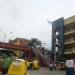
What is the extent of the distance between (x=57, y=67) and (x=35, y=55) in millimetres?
15942

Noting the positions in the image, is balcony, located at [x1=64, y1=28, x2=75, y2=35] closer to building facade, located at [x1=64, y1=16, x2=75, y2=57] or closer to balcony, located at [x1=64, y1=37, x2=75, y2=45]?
building facade, located at [x1=64, y1=16, x2=75, y2=57]

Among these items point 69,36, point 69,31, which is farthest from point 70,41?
point 69,36

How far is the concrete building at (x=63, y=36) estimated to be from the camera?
61106 millimetres

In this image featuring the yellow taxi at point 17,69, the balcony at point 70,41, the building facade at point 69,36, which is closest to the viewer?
the yellow taxi at point 17,69

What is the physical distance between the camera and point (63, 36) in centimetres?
6488

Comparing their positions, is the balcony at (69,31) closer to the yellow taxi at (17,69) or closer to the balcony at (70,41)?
the balcony at (70,41)

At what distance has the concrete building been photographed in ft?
200

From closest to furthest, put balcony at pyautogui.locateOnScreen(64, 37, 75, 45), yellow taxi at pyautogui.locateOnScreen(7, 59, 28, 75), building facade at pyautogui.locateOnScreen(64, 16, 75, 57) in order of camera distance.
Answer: yellow taxi at pyautogui.locateOnScreen(7, 59, 28, 75)
balcony at pyautogui.locateOnScreen(64, 37, 75, 45)
building facade at pyautogui.locateOnScreen(64, 16, 75, 57)

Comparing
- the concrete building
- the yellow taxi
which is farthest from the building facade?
the yellow taxi

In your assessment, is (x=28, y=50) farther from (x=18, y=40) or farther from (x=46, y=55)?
(x=18, y=40)

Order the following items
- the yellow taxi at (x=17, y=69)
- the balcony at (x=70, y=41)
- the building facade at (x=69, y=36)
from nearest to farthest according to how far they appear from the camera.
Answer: the yellow taxi at (x=17, y=69)
the balcony at (x=70, y=41)
the building facade at (x=69, y=36)

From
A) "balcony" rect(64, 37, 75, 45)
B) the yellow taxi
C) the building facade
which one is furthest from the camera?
the building facade

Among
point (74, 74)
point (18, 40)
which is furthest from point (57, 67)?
point (18, 40)

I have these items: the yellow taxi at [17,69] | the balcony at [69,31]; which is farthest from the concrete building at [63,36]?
the yellow taxi at [17,69]
